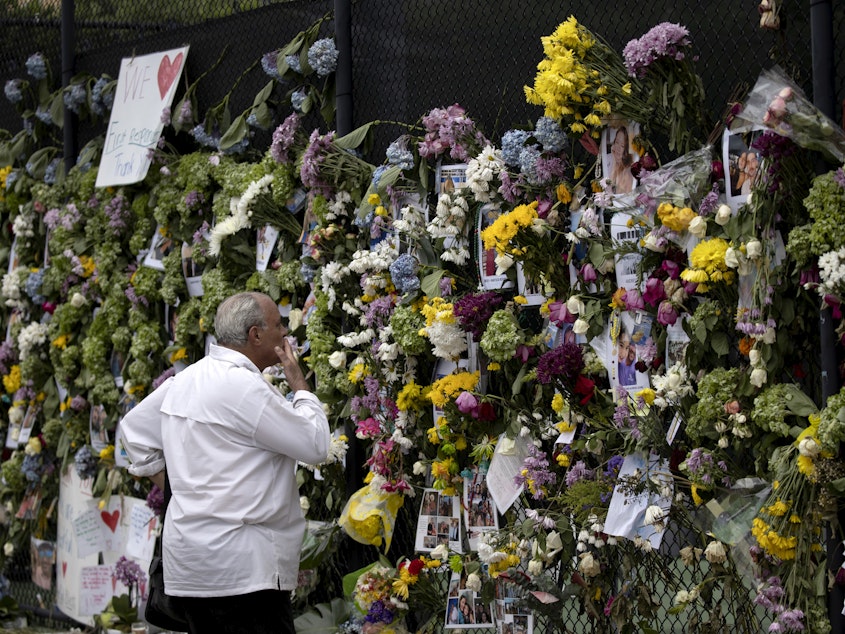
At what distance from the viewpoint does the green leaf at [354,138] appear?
4.45 meters

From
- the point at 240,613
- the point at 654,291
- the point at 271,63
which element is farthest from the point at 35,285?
the point at 654,291

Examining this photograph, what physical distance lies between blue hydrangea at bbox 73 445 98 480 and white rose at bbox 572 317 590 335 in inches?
119

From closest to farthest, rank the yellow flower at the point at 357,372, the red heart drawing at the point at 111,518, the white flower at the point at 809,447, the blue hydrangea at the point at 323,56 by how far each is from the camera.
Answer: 1. the white flower at the point at 809,447
2. the yellow flower at the point at 357,372
3. the blue hydrangea at the point at 323,56
4. the red heart drawing at the point at 111,518

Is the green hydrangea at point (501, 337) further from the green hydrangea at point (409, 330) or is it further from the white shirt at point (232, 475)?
the white shirt at point (232, 475)

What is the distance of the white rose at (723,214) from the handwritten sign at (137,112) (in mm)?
2915

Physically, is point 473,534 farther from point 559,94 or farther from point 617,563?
point 559,94

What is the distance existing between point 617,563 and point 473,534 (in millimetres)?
586

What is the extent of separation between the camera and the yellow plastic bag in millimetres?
4254

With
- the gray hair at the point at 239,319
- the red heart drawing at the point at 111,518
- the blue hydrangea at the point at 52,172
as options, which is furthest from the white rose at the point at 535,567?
the blue hydrangea at the point at 52,172

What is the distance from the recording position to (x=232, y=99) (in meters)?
5.14

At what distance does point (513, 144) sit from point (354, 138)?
85 cm

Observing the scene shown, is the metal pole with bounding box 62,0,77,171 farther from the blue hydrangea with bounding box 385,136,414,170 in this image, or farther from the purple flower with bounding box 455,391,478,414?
the purple flower with bounding box 455,391,478,414

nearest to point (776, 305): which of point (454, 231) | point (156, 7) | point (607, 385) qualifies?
point (607, 385)

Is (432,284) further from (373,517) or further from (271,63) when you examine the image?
(271,63)
